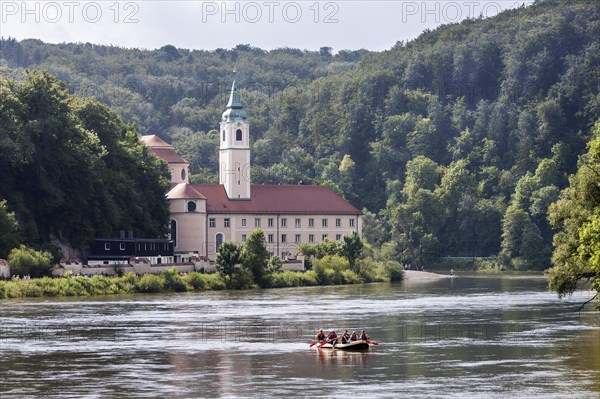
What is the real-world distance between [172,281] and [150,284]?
9.07ft

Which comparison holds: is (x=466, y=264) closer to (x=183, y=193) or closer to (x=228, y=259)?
(x=183, y=193)

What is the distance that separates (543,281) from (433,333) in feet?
227

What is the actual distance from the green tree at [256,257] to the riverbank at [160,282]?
1.00 m

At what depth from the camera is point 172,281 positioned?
403ft

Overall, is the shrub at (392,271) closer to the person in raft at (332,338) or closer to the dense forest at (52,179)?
the dense forest at (52,179)

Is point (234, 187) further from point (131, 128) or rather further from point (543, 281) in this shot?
point (543, 281)

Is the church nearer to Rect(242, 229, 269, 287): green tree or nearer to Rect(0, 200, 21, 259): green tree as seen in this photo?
Rect(242, 229, 269, 287): green tree

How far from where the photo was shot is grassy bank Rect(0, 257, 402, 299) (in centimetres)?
11044

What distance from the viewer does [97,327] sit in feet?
267

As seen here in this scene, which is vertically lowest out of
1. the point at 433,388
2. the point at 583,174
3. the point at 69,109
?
the point at 433,388

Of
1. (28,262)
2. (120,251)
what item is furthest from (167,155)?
(28,262)

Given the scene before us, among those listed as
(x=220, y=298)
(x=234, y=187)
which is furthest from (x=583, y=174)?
(x=234, y=187)

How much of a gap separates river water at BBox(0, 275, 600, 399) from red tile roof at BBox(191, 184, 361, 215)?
58.1m

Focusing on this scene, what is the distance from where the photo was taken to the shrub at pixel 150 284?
120 metres
